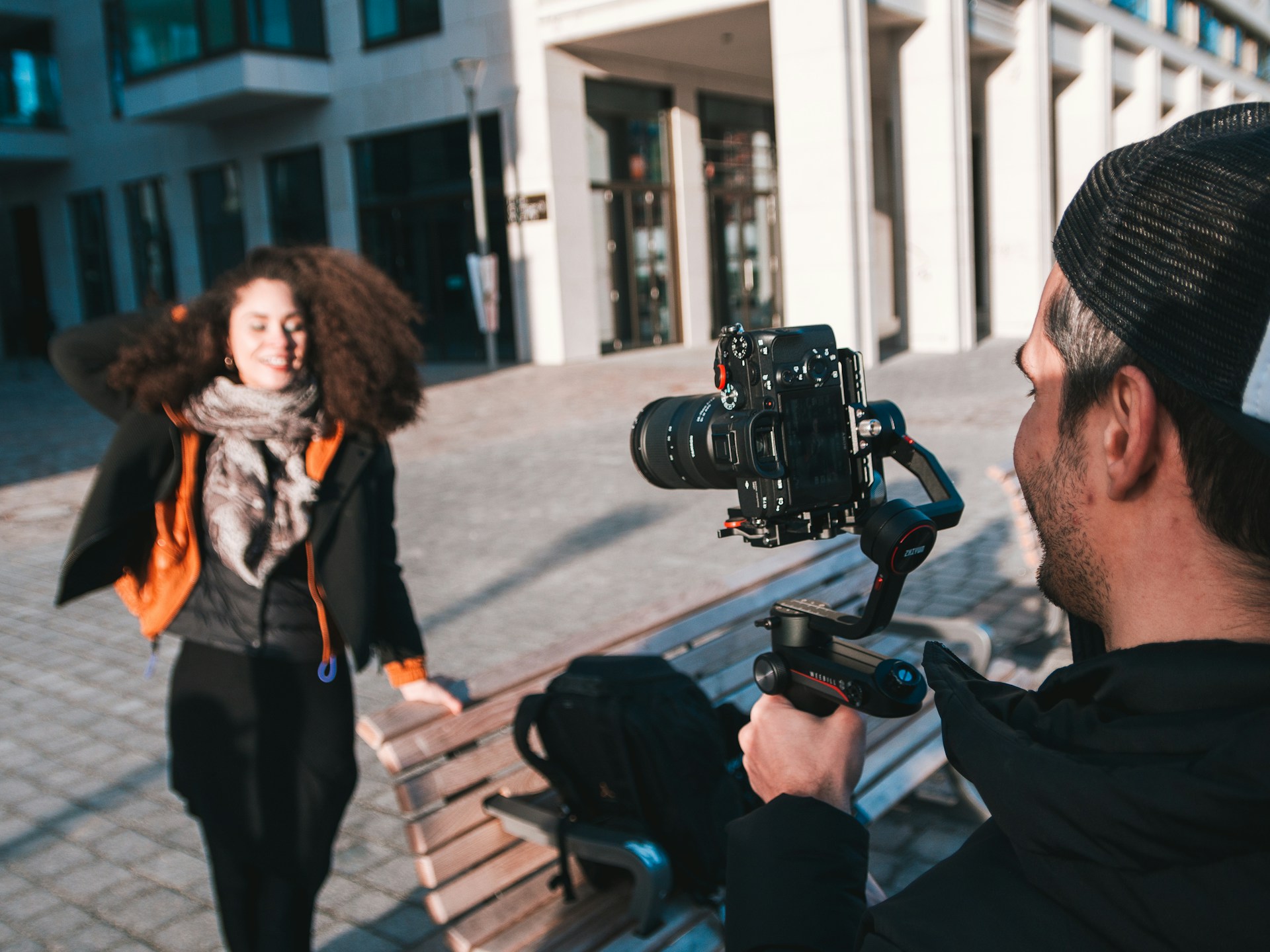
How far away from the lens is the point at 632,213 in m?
21.0

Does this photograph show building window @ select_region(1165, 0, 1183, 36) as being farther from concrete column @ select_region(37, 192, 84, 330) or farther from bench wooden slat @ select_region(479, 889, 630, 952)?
bench wooden slat @ select_region(479, 889, 630, 952)

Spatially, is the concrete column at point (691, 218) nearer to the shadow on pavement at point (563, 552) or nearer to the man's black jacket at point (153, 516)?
the shadow on pavement at point (563, 552)

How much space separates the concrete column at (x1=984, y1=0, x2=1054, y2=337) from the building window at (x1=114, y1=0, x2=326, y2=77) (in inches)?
499

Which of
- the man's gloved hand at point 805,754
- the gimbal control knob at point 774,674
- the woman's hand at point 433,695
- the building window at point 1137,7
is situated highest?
the building window at point 1137,7

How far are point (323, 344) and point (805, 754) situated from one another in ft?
7.09

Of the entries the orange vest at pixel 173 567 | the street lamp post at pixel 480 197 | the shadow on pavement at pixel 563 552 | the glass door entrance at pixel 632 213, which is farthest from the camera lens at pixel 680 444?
the glass door entrance at pixel 632 213

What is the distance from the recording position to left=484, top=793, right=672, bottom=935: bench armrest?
8.11 ft

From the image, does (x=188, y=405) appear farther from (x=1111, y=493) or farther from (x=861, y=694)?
(x=1111, y=493)

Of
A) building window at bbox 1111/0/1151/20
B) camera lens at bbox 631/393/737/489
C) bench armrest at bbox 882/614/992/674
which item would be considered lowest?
bench armrest at bbox 882/614/992/674

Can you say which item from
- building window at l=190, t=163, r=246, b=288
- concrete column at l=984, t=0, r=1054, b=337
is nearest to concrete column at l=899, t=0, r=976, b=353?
concrete column at l=984, t=0, r=1054, b=337

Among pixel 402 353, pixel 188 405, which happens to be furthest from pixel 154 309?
pixel 402 353

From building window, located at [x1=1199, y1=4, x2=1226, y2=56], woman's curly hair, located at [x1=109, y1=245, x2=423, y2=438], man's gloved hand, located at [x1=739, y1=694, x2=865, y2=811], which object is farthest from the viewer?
building window, located at [x1=1199, y1=4, x2=1226, y2=56]

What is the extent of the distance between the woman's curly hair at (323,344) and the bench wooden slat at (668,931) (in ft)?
4.68

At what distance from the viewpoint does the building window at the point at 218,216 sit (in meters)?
24.0
